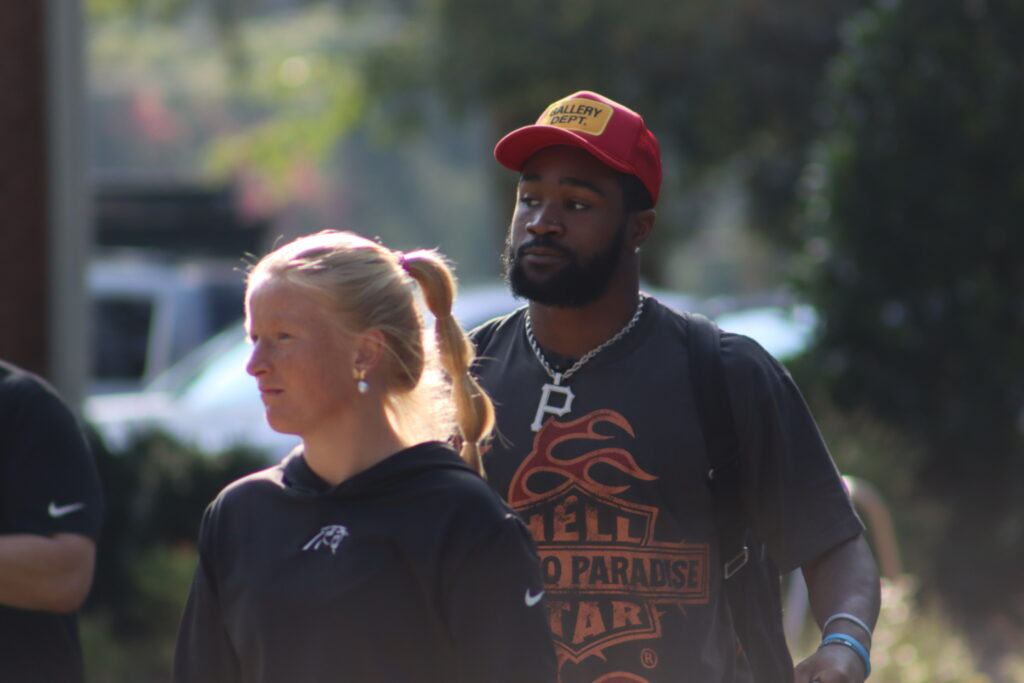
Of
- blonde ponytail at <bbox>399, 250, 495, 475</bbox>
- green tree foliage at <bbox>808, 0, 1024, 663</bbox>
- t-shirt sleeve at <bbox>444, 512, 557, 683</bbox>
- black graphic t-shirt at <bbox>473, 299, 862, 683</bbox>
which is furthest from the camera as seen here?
green tree foliage at <bbox>808, 0, 1024, 663</bbox>

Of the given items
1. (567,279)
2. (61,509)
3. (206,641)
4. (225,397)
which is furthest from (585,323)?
(225,397)

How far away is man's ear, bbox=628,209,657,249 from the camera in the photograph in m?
3.34

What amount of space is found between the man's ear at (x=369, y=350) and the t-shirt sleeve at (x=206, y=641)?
356mm

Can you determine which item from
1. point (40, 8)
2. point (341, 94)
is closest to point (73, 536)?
point (40, 8)

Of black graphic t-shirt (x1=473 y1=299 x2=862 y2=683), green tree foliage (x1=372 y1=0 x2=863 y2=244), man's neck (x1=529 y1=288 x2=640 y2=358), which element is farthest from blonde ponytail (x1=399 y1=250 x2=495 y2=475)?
green tree foliage (x1=372 y1=0 x2=863 y2=244)

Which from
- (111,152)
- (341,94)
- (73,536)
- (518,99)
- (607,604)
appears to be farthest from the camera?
(111,152)

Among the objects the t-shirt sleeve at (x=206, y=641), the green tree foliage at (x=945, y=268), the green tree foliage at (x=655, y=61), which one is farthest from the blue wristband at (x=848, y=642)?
the green tree foliage at (x=655, y=61)

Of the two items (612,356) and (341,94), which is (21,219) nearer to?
(612,356)

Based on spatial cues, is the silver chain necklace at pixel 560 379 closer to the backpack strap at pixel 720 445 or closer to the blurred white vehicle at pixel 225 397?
the backpack strap at pixel 720 445

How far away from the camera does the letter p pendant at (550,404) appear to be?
3229 millimetres

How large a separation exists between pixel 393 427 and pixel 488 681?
46 cm

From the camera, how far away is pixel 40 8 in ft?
25.7

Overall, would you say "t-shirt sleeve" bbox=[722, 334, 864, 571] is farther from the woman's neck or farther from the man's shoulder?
the woman's neck

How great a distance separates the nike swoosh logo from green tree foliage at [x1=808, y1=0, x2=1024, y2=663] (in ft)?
21.6
